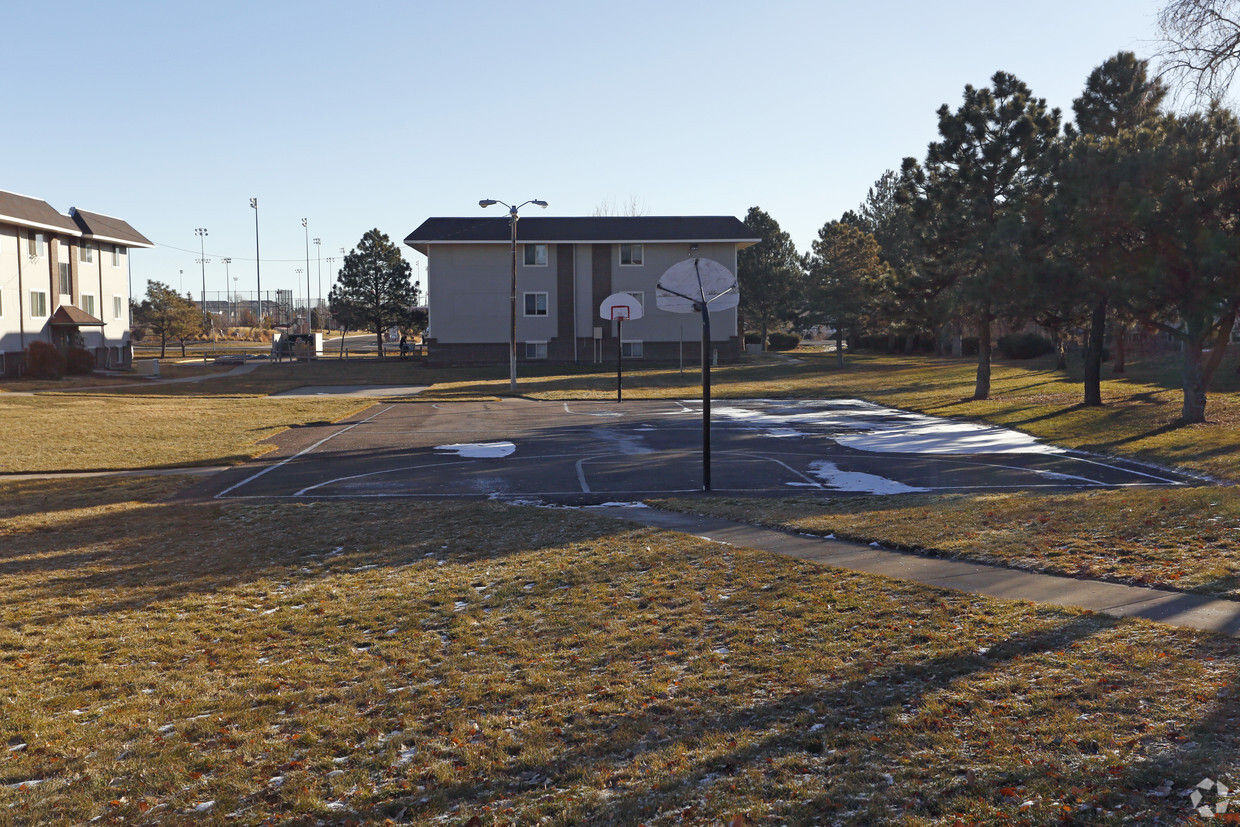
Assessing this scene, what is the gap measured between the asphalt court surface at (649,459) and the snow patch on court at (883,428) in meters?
0.05

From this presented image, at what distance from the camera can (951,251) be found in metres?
36.0

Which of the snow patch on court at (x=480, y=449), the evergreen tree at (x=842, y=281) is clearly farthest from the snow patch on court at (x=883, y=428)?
the evergreen tree at (x=842, y=281)

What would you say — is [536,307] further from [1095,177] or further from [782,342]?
[1095,177]

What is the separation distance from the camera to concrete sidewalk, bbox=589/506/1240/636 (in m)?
8.26

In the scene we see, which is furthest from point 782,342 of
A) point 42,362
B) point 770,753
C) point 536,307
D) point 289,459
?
point 770,753

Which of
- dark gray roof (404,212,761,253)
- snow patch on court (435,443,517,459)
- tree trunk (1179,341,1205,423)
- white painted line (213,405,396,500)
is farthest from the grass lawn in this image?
dark gray roof (404,212,761,253)

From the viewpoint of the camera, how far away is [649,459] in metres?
21.4

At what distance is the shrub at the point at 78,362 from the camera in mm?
54312

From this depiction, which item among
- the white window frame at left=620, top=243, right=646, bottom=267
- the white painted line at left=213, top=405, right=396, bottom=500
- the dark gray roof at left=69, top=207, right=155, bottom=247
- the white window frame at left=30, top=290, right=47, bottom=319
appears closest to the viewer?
the white painted line at left=213, top=405, right=396, bottom=500

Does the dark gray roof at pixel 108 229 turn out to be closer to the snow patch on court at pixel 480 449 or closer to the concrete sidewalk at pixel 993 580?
the snow patch on court at pixel 480 449

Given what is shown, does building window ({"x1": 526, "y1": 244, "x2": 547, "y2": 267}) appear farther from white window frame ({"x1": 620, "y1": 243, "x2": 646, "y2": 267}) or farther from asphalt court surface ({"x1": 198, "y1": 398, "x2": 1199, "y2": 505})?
asphalt court surface ({"x1": 198, "y1": 398, "x2": 1199, "y2": 505})

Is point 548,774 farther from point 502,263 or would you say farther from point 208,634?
point 502,263

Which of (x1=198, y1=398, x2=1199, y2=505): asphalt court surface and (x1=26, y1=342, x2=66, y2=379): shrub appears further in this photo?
(x1=26, y1=342, x2=66, y2=379): shrub

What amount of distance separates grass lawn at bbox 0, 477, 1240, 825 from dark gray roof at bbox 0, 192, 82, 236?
47.6 m
